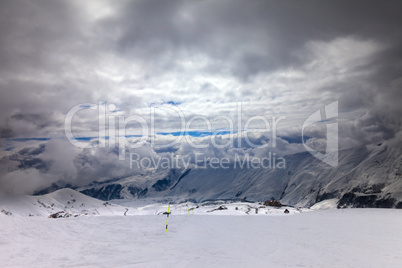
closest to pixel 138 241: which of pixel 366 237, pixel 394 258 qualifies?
pixel 394 258

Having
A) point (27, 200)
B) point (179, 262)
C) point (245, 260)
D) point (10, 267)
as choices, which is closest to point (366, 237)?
point (245, 260)

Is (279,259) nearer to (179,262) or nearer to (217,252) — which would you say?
(217,252)

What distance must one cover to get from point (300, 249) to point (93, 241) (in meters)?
15.0

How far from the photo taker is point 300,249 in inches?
716

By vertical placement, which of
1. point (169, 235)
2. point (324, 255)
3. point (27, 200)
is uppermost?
point (324, 255)

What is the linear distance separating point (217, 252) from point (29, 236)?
1369 cm

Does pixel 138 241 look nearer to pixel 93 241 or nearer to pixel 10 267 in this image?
pixel 93 241

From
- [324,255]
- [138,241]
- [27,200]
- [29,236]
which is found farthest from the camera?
[27,200]

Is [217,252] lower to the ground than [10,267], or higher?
lower

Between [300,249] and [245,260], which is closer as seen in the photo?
[245,260]

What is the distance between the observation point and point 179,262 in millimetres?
15047

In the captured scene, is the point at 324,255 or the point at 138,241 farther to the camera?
the point at 138,241

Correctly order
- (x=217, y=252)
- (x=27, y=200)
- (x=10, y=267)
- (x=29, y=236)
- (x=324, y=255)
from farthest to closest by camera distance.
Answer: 1. (x=27, y=200)
2. (x=29, y=236)
3. (x=217, y=252)
4. (x=324, y=255)
5. (x=10, y=267)

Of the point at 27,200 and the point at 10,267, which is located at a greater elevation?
the point at 10,267
